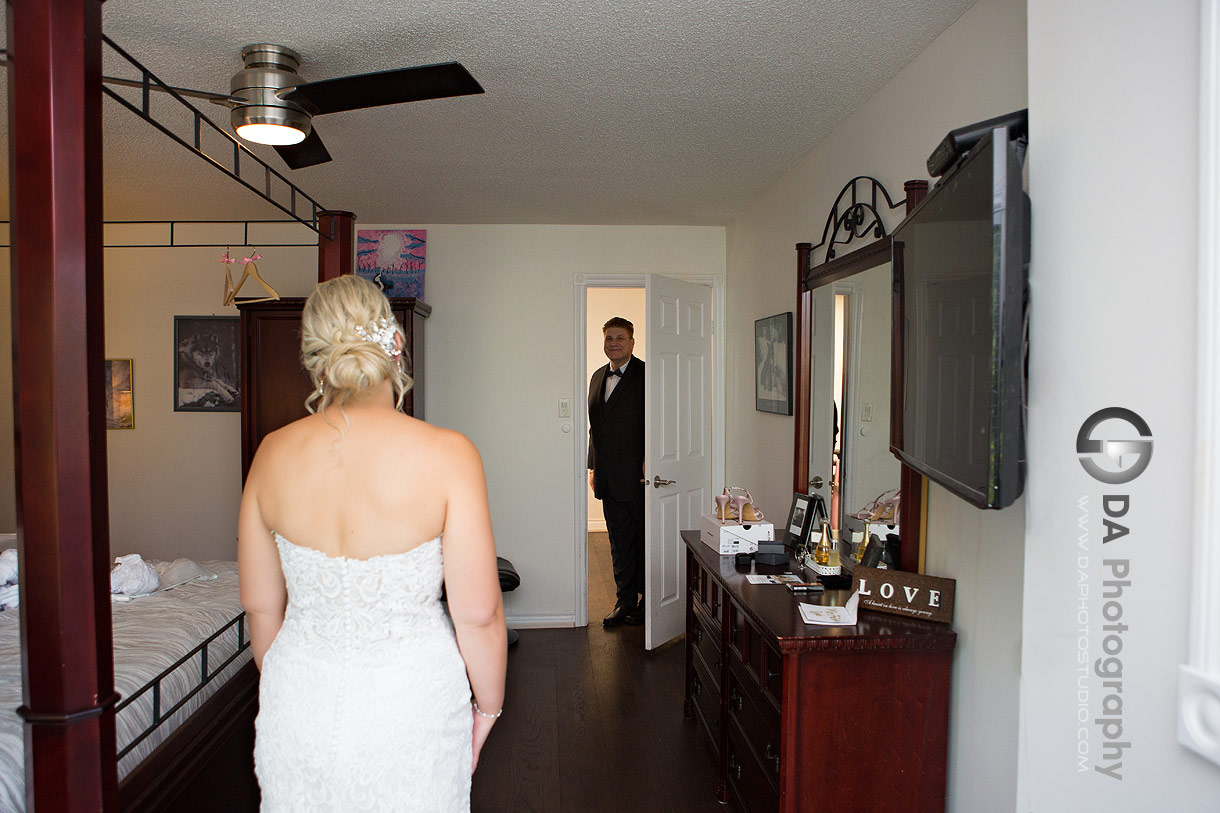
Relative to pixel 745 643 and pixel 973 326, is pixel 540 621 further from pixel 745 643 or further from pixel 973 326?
pixel 973 326

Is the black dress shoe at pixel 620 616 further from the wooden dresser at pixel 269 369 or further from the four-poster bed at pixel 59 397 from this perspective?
the four-poster bed at pixel 59 397

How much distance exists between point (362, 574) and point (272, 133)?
1.42m

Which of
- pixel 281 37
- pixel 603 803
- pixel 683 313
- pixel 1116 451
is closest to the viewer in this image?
pixel 1116 451

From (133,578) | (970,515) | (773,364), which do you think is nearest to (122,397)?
(133,578)

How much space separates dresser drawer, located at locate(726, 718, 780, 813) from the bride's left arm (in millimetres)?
1339

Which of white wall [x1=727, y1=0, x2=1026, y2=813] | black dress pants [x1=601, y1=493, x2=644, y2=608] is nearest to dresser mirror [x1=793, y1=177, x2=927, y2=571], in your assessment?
white wall [x1=727, y1=0, x2=1026, y2=813]

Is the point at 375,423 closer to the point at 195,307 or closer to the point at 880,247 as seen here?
the point at 880,247

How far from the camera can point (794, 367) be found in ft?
11.0

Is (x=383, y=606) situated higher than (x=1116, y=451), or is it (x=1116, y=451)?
(x=1116, y=451)

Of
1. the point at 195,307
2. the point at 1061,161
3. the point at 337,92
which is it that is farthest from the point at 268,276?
the point at 1061,161

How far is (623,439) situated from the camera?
185 inches

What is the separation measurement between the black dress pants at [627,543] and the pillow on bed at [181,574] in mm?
2338

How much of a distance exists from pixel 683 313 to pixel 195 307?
3.00 metres

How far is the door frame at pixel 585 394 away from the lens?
15.7 ft
